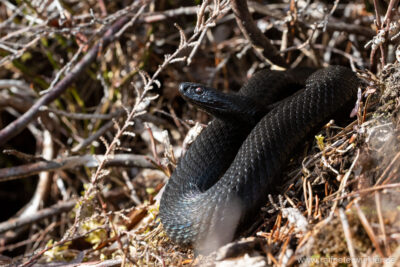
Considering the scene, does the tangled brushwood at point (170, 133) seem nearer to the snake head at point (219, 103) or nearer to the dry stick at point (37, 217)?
the dry stick at point (37, 217)

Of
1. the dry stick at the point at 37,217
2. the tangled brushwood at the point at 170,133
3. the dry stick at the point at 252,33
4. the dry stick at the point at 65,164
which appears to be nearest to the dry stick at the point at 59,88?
the tangled brushwood at the point at 170,133

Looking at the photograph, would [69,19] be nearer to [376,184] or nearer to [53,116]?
[53,116]

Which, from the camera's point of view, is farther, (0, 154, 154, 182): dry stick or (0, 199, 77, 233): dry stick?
(0, 199, 77, 233): dry stick

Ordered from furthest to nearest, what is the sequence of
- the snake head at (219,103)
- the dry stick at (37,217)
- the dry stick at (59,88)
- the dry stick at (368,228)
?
the dry stick at (37,217) < the dry stick at (59,88) < the snake head at (219,103) < the dry stick at (368,228)

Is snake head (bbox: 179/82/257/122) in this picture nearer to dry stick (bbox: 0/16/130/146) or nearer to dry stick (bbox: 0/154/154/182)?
dry stick (bbox: 0/154/154/182)

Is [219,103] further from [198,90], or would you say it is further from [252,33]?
[252,33]

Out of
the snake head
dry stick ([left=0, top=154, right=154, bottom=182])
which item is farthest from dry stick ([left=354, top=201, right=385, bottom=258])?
dry stick ([left=0, top=154, right=154, bottom=182])

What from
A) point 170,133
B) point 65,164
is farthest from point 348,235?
point 170,133

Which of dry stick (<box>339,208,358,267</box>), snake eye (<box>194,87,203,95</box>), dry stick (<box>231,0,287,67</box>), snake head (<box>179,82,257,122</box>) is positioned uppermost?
dry stick (<box>231,0,287,67</box>)
